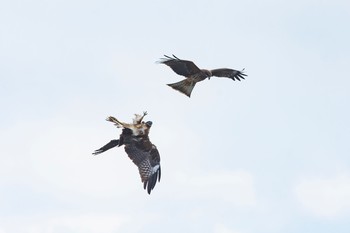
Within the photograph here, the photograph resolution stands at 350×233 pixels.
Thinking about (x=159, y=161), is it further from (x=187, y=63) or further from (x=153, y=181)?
(x=187, y=63)

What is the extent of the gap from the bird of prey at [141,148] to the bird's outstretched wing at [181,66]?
2285 mm

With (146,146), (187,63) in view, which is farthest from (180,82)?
(146,146)

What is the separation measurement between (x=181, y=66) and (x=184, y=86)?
0.67 m

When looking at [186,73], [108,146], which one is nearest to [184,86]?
[186,73]

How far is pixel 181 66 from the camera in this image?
30938 mm

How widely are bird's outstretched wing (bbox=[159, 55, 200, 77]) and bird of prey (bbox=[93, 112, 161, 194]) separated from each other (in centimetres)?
228

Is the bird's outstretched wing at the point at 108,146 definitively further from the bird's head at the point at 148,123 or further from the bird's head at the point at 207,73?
the bird's head at the point at 207,73

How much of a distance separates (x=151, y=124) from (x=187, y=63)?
267 cm

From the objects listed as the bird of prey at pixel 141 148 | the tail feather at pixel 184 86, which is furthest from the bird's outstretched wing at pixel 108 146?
the tail feather at pixel 184 86

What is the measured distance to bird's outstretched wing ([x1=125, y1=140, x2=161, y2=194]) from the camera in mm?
29094

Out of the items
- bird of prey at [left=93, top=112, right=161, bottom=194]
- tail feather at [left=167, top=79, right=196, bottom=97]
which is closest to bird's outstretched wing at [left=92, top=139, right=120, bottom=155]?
bird of prey at [left=93, top=112, right=161, bottom=194]

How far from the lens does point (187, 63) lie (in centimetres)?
3084

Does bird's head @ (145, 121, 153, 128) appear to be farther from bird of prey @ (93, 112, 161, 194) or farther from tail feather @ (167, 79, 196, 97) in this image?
tail feather @ (167, 79, 196, 97)

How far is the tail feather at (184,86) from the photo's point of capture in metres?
31.1
